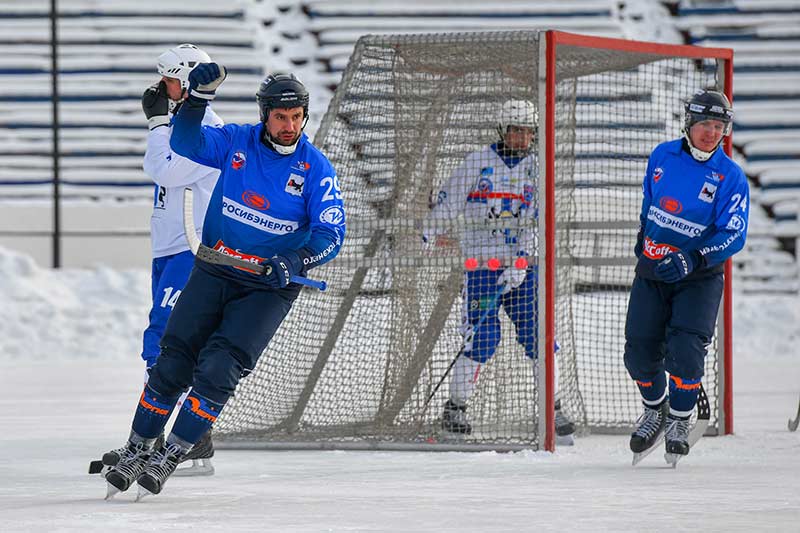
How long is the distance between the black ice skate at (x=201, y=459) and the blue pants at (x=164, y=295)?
0.31m

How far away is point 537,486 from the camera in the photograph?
4445 mm

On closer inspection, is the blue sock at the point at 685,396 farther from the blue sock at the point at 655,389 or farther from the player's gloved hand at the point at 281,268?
the player's gloved hand at the point at 281,268

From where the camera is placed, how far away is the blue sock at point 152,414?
13.6 ft

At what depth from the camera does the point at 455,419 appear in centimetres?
579

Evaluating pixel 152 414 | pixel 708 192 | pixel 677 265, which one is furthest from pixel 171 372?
pixel 708 192

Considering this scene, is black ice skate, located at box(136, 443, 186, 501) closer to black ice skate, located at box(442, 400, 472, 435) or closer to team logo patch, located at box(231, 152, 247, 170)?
team logo patch, located at box(231, 152, 247, 170)

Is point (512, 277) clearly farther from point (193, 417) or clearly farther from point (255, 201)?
point (193, 417)

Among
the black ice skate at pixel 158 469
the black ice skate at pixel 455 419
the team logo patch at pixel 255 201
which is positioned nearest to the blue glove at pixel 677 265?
the black ice skate at pixel 455 419

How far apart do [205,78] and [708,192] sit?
1.94m

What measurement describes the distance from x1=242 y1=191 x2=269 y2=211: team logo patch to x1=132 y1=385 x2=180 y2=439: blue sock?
588mm

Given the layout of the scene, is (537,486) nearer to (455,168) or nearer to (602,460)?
(602,460)

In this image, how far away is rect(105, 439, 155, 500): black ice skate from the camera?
3984mm

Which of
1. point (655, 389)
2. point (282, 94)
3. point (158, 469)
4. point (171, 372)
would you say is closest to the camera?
point (158, 469)

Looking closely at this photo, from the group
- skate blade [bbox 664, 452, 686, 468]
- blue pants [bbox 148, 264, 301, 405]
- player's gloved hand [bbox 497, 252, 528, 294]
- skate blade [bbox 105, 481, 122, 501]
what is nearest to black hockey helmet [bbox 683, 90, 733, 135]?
player's gloved hand [bbox 497, 252, 528, 294]
